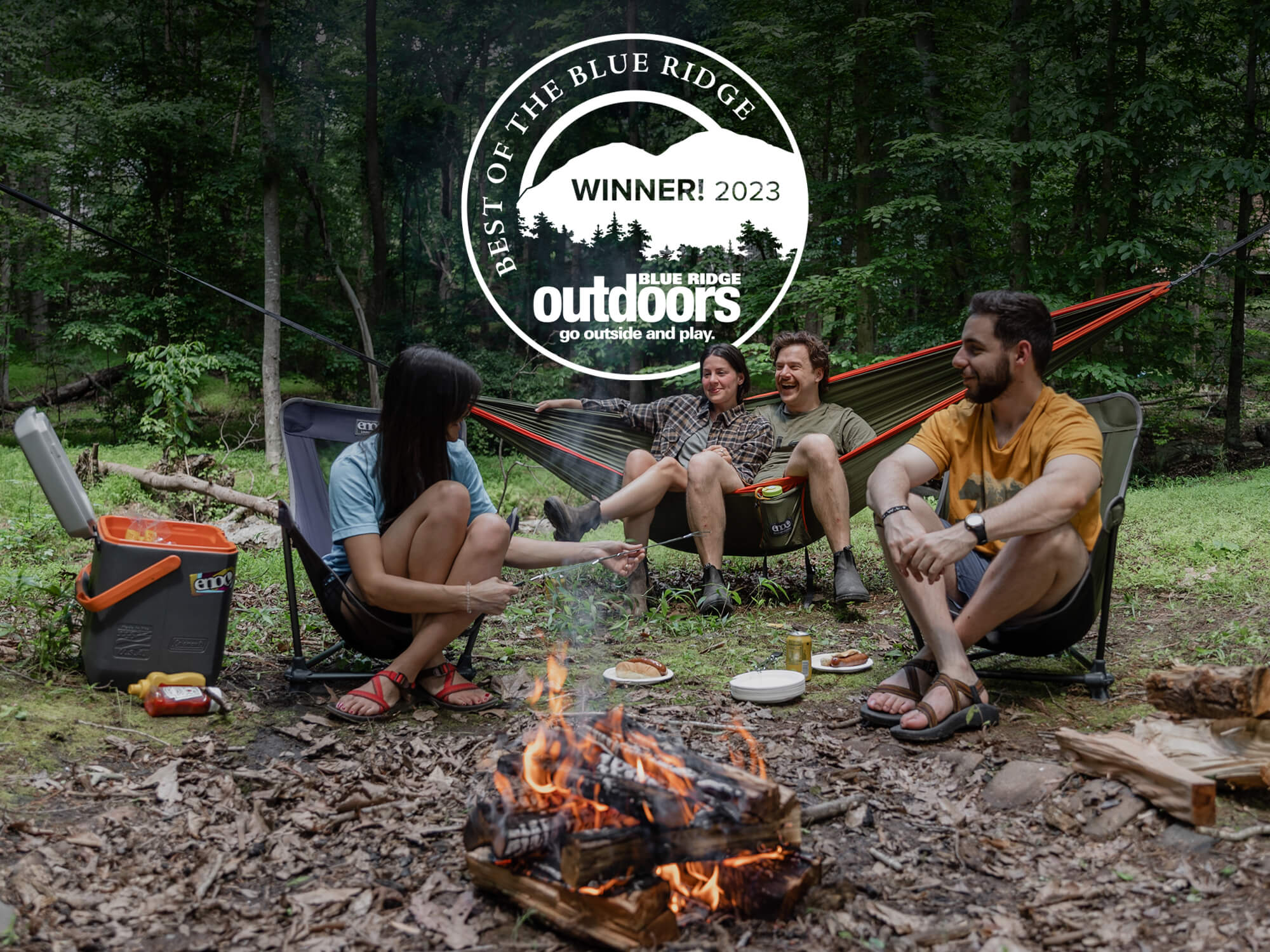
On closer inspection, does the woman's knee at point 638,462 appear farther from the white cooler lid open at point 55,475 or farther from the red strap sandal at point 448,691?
the white cooler lid open at point 55,475

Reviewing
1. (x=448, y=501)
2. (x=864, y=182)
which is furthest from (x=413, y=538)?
(x=864, y=182)

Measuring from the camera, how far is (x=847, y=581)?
3107mm

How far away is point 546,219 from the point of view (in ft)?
34.3

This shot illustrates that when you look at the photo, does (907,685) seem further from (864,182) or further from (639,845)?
(864,182)

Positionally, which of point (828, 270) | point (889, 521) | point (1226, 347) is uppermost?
point (828, 270)

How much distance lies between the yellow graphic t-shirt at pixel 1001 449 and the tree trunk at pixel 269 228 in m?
7.41

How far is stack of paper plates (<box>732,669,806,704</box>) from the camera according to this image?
2205mm

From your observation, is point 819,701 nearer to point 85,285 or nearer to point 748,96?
point 748,96

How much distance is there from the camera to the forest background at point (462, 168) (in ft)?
19.4

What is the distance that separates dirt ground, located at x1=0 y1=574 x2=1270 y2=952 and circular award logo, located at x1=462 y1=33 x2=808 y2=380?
438 cm

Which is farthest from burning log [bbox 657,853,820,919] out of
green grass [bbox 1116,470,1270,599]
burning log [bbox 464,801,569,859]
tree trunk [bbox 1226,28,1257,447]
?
tree trunk [bbox 1226,28,1257,447]

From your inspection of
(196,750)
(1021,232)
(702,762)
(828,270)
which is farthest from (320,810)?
(828,270)

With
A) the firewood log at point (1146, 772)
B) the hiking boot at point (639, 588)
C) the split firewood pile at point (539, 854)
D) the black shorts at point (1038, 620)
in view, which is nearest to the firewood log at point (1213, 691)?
the firewood log at point (1146, 772)

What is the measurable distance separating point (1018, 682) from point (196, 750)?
6.33ft
